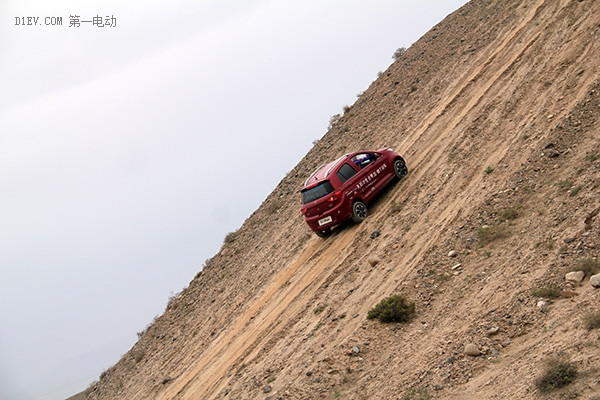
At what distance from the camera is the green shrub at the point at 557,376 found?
24.9 ft

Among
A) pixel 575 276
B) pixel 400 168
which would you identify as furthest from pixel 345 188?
pixel 575 276

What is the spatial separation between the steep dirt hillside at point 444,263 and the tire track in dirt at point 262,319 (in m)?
0.07

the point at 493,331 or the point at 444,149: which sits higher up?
the point at 444,149

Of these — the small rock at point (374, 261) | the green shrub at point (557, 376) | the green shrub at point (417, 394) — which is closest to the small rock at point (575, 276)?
the green shrub at point (557, 376)

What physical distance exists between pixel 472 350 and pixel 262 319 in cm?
793

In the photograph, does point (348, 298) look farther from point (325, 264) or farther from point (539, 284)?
point (539, 284)

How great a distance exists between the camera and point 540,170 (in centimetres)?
1361

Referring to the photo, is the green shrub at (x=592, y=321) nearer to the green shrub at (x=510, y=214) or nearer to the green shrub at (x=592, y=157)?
the green shrub at (x=510, y=214)

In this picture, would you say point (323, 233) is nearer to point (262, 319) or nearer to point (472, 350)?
point (262, 319)

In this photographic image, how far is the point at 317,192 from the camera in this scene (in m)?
18.1

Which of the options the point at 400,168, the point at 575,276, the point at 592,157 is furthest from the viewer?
the point at 400,168

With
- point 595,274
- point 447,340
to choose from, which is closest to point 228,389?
point 447,340

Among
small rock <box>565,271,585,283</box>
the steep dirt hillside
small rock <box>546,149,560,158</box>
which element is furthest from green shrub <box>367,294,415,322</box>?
small rock <box>546,149,560,158</box>

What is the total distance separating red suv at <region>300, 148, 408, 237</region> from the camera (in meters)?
17.7
